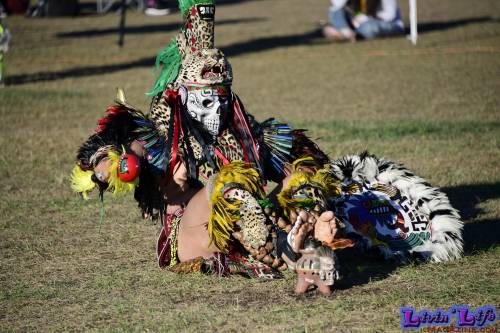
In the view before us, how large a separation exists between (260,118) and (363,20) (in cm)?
969

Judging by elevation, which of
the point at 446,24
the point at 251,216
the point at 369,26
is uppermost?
the point at 251,216

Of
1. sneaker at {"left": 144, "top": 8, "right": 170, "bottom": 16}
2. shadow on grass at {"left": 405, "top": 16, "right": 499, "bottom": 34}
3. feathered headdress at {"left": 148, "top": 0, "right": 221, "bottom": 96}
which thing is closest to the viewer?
feathered headdress at {"left": 148, "top": 0, "right": 221, "bottom": 96}

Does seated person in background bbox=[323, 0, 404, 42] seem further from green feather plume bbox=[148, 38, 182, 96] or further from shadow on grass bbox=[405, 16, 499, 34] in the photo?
green feather plume bbox=[148, 38, 182, 96]

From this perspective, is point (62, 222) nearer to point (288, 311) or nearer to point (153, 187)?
point (153, 187)

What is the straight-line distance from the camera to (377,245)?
18.7 ft

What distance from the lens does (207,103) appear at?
5.46 meters

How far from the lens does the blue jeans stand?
20.6m

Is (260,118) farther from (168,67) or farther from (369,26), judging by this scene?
(369,26)

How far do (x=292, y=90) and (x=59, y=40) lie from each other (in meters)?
10.9

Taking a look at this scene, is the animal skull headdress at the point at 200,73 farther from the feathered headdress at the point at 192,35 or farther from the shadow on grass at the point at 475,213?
the shadow on grass at the point at 475,213

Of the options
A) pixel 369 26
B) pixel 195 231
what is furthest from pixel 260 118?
pixel 369 26

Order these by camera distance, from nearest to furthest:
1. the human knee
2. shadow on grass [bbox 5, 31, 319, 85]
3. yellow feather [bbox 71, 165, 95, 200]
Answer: yellow feather [bbox 71, 165, 95, 200] < shadow on grass [bbox 5, 31, 319, 85] < the human knee

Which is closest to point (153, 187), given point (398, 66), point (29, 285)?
point (29, 285)

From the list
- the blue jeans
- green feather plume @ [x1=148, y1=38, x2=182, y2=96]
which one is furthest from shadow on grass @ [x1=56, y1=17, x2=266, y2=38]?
green feather plume @ [x1=148, y1=38, x2=182, y2=96]
